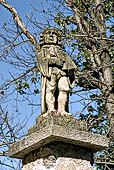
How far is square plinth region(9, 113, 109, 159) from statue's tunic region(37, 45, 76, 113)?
414mm

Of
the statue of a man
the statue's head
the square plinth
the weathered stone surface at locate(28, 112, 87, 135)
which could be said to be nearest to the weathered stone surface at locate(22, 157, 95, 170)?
the square plinth

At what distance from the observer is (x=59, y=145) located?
13.5 feet

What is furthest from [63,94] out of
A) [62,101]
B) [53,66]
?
[53,66]

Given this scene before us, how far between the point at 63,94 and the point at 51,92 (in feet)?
0.53

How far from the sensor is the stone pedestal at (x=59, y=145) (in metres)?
3.98

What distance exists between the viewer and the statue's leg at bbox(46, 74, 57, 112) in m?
4.34

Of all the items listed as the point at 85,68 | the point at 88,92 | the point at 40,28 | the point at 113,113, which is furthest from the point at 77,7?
the point at 113,113

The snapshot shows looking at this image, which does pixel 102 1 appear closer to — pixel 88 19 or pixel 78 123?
pixel 88 19

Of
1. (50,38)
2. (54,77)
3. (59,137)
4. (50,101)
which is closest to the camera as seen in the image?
(59,137)

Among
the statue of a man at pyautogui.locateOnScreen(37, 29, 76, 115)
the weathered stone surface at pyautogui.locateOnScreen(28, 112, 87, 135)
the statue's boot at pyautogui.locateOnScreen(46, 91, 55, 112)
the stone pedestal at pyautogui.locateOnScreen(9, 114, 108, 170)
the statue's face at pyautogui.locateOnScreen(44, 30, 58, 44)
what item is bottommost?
the stone pedestal at pyautogui.locateOnScreen(9, 114, 108, 170)

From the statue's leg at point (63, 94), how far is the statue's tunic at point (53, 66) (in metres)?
0.03

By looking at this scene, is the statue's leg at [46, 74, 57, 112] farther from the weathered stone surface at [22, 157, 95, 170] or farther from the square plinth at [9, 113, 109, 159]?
the weathered stone surface at [22, 157, 95, 170]

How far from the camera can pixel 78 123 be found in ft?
13.8

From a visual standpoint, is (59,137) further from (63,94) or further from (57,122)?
(63,94)
